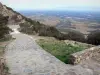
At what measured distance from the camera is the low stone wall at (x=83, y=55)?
13.8 metres

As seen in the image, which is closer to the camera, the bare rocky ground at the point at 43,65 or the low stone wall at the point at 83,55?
the bare rocky ground at the point at 43,65

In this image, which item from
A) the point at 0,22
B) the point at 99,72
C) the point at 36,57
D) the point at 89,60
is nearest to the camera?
the point at 99,72

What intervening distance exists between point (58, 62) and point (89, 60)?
2.13 m

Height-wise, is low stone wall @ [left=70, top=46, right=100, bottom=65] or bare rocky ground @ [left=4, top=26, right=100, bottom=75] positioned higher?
low stone wall @ [left=70, top=46, right=100, bottom=65]

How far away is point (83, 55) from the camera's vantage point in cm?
1441

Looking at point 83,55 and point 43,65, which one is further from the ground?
point 83,55

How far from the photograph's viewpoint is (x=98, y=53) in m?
15.8

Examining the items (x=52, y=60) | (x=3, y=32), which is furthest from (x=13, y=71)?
(x=3, y=32)

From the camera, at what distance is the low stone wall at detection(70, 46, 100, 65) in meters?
13.8

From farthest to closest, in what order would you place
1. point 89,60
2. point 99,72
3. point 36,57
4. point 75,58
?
point 36,57
point 89,60
point 75,58
point 99,72

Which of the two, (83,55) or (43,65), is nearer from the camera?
(43,65)

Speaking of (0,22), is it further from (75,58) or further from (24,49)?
(75,58)

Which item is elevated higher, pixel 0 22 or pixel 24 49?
pixel 0 22

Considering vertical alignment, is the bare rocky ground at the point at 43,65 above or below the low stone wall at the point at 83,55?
below
